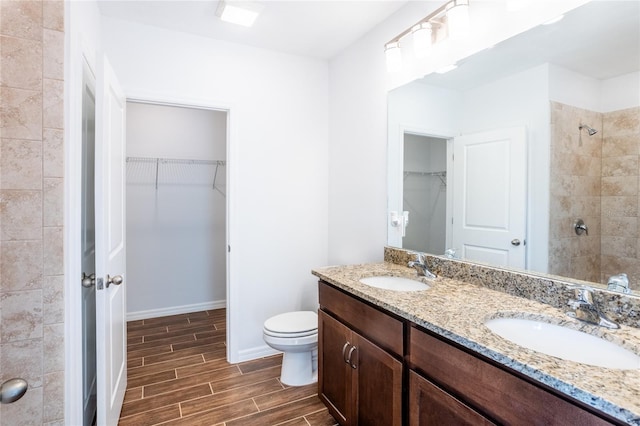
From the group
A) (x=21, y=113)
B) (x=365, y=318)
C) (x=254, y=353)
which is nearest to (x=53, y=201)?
(x=21, y=113)

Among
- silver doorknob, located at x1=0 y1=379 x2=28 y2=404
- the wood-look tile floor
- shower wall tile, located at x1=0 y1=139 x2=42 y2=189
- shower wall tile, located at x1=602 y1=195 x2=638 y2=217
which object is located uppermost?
shower wall tile, located at x1=0 y1=139 x2=42 y2=189

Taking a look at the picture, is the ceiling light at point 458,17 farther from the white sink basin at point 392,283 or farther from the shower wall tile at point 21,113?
the shower wall tile at point 21,113

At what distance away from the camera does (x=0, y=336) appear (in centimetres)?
127

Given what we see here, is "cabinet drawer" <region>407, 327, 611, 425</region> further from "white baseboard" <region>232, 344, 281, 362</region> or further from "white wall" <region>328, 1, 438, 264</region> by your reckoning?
"white baseboard" <region>232, 344, 281, 362</region>

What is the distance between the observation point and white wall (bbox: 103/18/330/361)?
7.78 ft

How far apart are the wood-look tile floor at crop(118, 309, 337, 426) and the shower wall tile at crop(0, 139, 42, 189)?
1.42 m

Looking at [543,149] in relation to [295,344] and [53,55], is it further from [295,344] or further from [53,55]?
[53,55]

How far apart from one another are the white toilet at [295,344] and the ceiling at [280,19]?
81.5 inches

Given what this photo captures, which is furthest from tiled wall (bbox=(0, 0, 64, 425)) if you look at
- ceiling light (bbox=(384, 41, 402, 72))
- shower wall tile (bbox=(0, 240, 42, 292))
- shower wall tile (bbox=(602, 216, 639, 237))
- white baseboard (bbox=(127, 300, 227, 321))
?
white baseboard (bbox=(127, 300, 227, 321))

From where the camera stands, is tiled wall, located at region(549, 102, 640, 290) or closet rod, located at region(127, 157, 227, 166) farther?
closet rod, located at region(127, 157, 227, 166)

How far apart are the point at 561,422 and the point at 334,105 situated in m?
2.57

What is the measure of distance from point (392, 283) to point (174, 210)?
2.64m

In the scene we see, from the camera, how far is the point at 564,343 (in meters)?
1.13

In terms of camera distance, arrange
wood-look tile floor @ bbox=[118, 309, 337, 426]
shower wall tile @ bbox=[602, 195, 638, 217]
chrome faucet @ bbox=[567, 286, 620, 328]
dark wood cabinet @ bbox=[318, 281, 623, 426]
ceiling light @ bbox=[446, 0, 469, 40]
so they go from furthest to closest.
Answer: wood-look tile floor @ bbox=[118, 309, 337, 426] < ceiling light @ bbox=[446, 0, 469, 40] < shower wall tile @ bbox=[602, 195, 638, 217] < chrome faucet @ bbox=[567, 286, 620, 328] < dark wood cabinet @ bbox=[318, 281, 623, 426]
